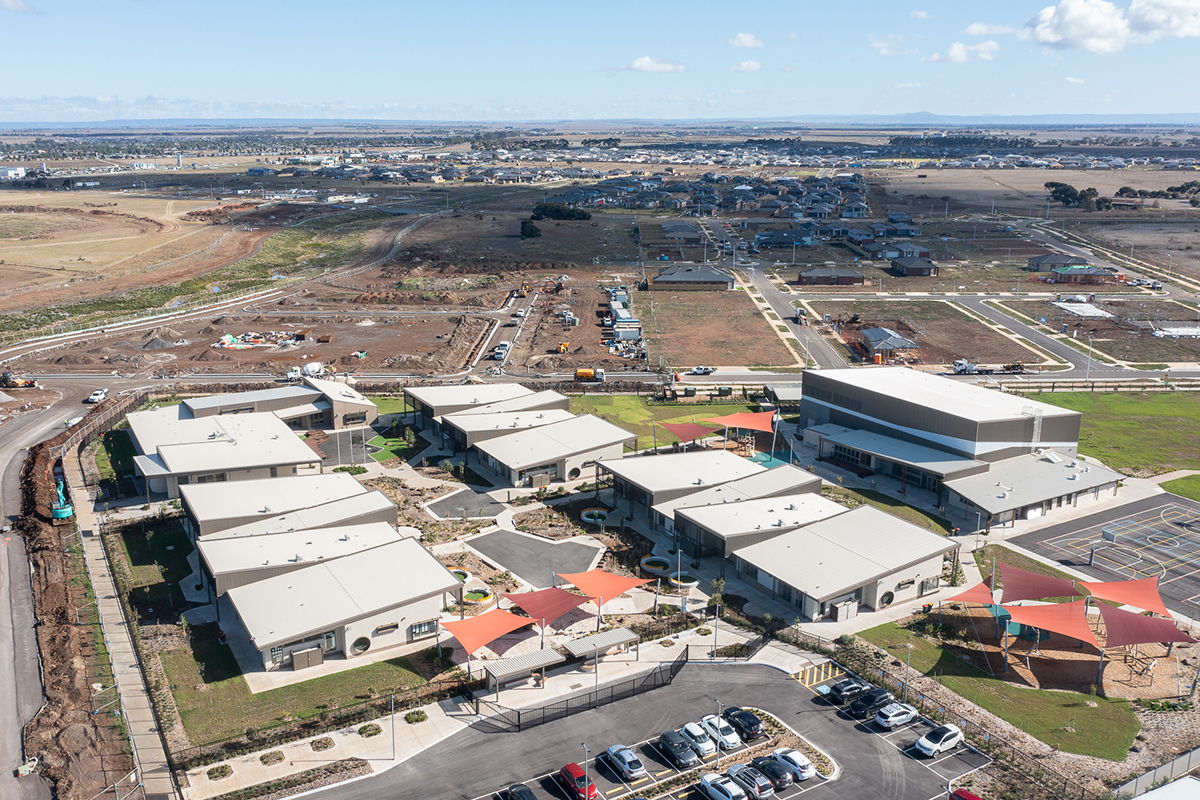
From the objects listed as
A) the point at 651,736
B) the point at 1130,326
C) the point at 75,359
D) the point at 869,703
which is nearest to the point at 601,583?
the point at 651,736

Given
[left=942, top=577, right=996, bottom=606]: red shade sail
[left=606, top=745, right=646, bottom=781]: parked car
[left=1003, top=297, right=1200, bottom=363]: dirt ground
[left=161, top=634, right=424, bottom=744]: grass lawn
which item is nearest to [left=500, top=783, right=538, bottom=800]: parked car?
[left=606, top=745, right=646, bottom=781]: parked car

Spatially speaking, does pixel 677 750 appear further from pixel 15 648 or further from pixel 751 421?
pixel 751 421

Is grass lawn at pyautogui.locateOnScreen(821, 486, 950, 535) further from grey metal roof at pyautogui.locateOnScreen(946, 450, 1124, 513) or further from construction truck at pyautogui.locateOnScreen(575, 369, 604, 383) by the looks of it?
construction truck at pyautogui.locateOnScreen(575, 369, 604, 383)

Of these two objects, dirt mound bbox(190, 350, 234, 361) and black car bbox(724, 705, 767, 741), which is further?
dirt mound bbox(190, 350, 234, 361)

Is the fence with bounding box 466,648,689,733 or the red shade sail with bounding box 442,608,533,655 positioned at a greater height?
the red shade sail with bounding box 442,608,533,655

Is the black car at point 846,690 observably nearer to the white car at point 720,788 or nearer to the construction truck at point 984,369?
the white car at point 720,788

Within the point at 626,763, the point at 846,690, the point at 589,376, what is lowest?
the point at 626,763
